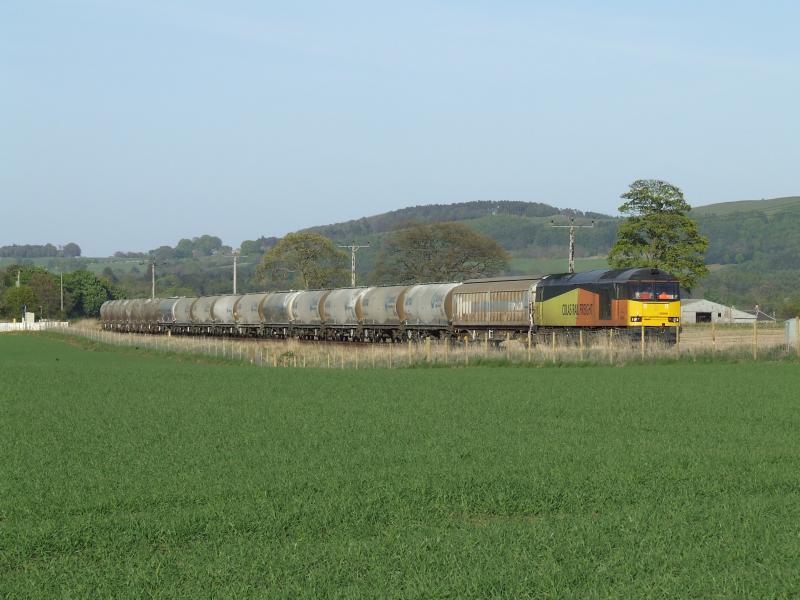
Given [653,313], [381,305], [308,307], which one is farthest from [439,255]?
[653,313]

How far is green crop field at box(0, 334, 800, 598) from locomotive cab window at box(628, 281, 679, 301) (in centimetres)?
1822

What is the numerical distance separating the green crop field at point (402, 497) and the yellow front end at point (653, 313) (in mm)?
18302

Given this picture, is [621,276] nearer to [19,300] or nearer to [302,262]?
[302,262]

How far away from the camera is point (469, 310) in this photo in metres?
59.7

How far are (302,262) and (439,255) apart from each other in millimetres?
18386

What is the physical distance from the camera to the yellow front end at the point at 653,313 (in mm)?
49625

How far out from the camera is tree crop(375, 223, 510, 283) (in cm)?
12600

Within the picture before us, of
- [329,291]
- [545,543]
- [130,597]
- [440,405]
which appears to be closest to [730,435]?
[440,405]

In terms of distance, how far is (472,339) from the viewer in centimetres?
6006

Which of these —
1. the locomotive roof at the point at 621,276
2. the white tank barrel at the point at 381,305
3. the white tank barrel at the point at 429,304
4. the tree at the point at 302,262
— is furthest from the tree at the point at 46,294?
the locomotive roof at the point at 621,276

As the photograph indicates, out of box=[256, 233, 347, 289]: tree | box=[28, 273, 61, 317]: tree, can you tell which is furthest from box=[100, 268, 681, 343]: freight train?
box=[28, 273, 61, 317]: tree

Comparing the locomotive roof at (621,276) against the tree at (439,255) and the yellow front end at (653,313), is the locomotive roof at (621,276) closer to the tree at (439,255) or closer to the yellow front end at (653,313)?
the yellow front end at (653,313)

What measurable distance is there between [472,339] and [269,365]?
12303mm

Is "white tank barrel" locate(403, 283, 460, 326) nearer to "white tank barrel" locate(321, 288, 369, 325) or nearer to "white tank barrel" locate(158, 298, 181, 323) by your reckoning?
"white tank barrel" locate(321, 288, 369, 325)
